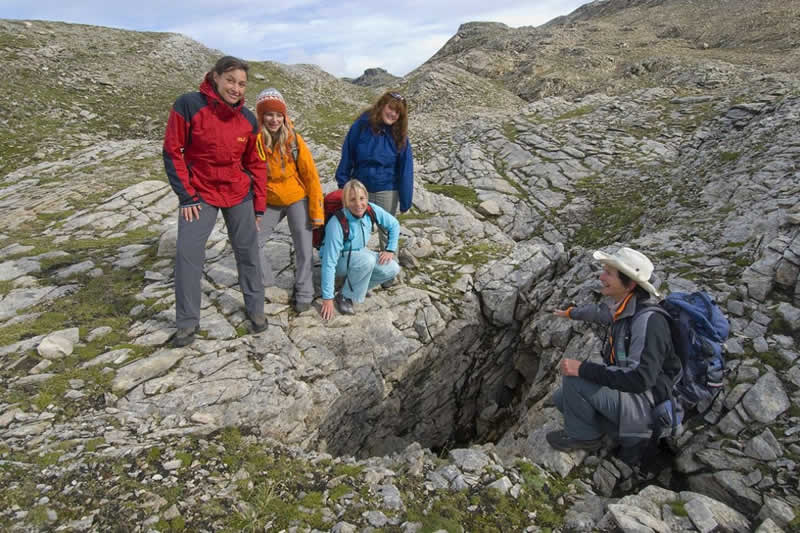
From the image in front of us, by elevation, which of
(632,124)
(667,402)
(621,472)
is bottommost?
(621,472)

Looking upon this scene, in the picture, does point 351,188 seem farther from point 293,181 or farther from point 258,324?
point 258,324

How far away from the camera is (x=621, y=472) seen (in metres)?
5.55

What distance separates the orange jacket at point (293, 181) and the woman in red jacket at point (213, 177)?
36cm

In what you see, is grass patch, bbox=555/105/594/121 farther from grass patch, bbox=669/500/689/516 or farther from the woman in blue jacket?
grass patch, bbox=669/500/689/516

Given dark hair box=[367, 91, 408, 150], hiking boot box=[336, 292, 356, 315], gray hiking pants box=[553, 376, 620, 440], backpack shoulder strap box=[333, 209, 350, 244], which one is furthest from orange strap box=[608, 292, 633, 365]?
dark hair box=[367, 91, 408, 150]

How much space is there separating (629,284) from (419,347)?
14.7 ft

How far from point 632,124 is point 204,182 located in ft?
66.6

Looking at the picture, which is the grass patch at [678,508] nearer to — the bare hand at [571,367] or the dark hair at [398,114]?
the bare hand at [571,367]

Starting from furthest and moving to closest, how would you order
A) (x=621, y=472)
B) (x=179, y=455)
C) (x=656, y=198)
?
1. (x=656, y=198)
2. (x=621, y=472)
3. (x=179, y=455)

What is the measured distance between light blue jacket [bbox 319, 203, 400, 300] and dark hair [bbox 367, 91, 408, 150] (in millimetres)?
1540

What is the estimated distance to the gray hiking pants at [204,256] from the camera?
621 cm

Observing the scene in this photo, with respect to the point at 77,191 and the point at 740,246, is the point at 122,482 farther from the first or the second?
the point at 77,191

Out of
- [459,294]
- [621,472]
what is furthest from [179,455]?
[459,294]

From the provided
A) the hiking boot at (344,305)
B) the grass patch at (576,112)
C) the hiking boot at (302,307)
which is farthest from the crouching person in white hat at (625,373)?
the grass patch at (576,112)
